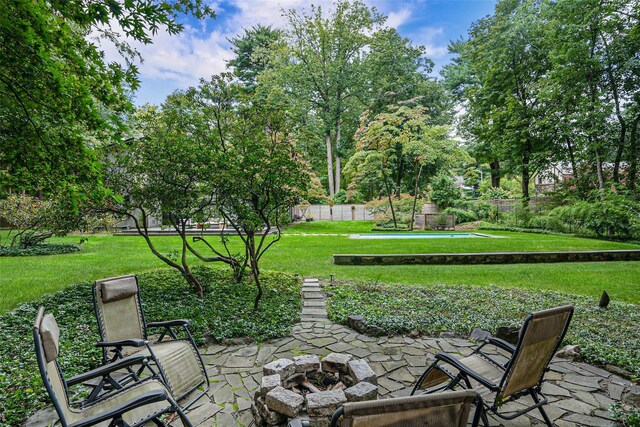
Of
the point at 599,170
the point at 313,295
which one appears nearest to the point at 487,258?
the point at 313,295

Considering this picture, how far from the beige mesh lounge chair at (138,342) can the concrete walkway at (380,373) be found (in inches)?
7.6

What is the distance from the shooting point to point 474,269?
799 centimetres

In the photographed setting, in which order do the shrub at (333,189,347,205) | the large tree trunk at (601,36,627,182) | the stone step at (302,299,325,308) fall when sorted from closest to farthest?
the stone step at (302,299,325,308), the large tree trunk at (601,36,627,182), the shrub at (333,189,347,205)

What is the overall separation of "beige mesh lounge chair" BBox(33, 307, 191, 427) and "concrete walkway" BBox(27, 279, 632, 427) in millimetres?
569

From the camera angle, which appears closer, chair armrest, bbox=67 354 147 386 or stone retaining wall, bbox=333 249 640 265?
chair armrest, bbox=67 354 147 386

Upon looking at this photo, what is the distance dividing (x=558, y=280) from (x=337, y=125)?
75.6 ft

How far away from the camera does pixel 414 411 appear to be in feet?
3.78

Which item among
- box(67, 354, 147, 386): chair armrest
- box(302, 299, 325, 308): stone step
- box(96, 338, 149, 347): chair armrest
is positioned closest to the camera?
box(67, 354, 147, 386): chair armrest

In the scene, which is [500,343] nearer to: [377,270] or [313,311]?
[313,311]

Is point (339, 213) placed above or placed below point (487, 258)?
above

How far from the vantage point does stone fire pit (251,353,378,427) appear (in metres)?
2.26

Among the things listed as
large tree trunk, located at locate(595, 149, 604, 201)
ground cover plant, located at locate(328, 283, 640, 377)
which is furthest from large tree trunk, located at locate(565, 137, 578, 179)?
ground cover plant, located at locate(328, 283, 640, 377)

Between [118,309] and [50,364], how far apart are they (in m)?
1.22

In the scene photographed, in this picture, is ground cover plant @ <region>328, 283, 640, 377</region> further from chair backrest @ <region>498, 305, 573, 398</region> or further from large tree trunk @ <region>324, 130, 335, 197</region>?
large tree trunk @ <region>324, 130, 335, 197</region>
